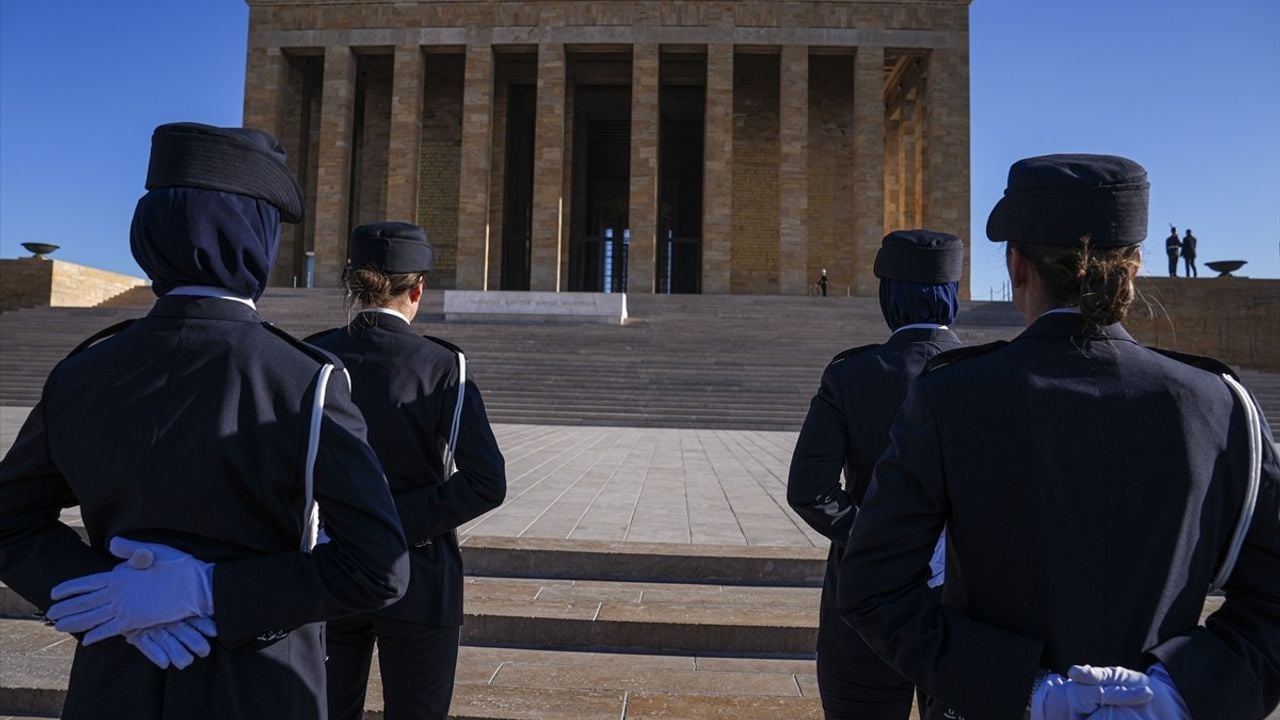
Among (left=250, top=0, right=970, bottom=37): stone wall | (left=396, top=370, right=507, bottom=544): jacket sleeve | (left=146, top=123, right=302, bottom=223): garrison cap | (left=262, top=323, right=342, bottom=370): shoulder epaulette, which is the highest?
(left=250, top=0, right=970, bottom=37): stone wall

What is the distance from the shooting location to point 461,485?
215 cm

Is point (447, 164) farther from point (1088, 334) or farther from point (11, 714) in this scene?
point (1088, 334)

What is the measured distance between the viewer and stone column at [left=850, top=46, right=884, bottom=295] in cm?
2736

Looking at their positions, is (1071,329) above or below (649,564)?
above

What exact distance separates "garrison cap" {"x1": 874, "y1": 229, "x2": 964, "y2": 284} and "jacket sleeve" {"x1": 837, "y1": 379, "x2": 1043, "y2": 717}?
3.47ft

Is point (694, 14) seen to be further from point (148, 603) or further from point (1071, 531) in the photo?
point (148, 603)

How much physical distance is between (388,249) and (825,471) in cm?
131

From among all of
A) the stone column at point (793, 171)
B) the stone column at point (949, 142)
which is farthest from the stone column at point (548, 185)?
the stone column at point (949, 142)

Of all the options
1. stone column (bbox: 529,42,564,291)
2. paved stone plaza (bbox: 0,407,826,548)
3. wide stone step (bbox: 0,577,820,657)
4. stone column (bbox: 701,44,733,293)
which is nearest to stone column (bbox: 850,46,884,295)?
stone column (bbox: 701,44,733,293)

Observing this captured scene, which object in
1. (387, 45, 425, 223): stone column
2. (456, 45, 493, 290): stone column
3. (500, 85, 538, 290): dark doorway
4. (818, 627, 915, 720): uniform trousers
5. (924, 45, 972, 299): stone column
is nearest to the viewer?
(818, 627, 915, 720): uniform trousers

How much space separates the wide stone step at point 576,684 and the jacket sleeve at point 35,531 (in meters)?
1.96

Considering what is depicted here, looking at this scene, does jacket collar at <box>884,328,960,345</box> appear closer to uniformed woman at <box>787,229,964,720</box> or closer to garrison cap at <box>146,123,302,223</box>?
uniformed woman at <box>787,229,964,720</box>

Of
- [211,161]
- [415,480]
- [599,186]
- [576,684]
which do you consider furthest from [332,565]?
[599,186]

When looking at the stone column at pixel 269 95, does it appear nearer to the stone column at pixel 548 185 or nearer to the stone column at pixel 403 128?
the stone column at pixel 403 128
